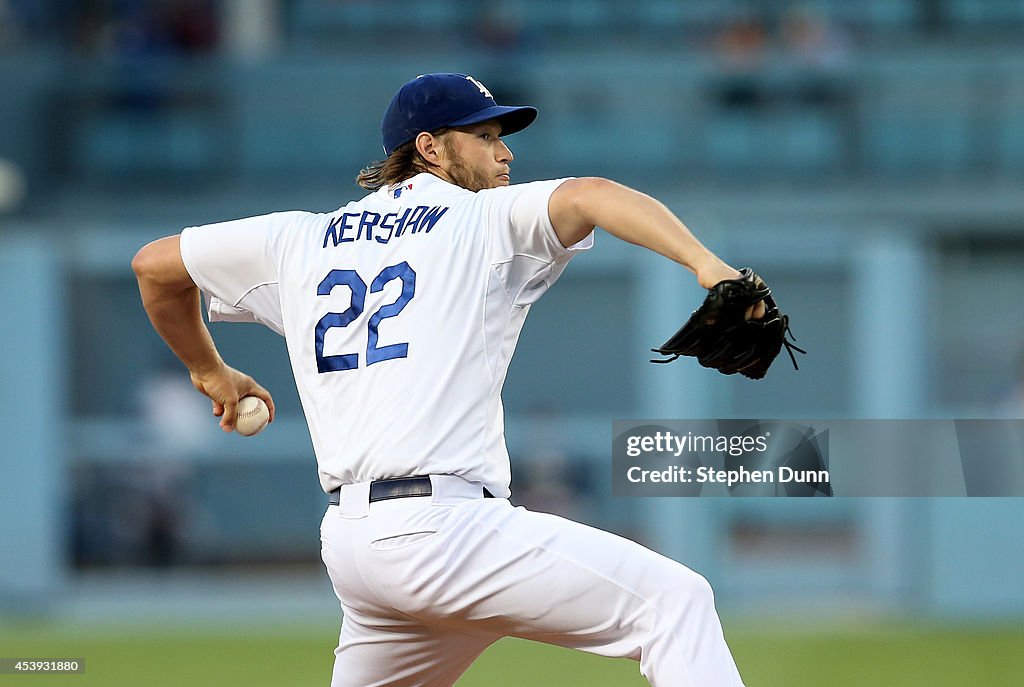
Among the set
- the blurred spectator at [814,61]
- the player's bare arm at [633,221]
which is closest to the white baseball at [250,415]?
the player's bare arm at [633,221]

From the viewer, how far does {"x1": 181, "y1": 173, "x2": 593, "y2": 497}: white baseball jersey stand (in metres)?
3.02

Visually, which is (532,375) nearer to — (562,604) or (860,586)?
(860,586)

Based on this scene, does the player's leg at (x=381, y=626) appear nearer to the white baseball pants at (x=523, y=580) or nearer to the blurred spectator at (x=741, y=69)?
the white baseball pants at (x=523, y=580)

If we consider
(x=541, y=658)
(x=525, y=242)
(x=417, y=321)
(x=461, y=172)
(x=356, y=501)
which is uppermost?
(x=461, y=172)

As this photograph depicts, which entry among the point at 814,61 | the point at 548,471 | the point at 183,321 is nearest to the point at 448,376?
the point at 183,321

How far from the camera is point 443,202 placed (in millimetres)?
3197

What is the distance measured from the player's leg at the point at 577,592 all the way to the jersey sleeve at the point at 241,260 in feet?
2.57

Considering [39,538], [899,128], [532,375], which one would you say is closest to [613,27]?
[899,128]

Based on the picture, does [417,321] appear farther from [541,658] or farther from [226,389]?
[541,658]

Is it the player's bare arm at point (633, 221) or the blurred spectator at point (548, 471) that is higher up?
the player's bare arm at point (633, 221)

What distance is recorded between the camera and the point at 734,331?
2.85m

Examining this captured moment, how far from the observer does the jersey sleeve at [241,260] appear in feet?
11.0

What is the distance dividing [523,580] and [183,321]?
117 centimetres

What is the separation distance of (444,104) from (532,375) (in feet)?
22.6
